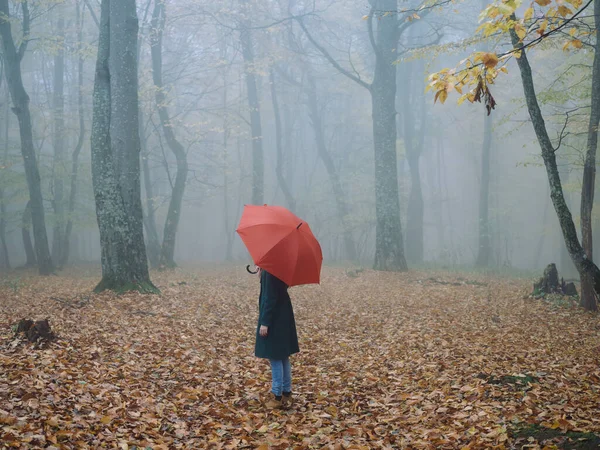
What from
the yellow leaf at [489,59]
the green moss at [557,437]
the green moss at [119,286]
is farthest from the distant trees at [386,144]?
the green moss at [557,437]

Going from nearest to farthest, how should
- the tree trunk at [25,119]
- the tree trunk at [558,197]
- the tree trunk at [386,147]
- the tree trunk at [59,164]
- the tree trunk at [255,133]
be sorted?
the tree trunk at [558,197] → the tree trunk at [25,119] → the tree trunk at [386,147] → the tree trunk at [59,164] → the tree trunk at [255,133]

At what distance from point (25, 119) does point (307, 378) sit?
571 inches

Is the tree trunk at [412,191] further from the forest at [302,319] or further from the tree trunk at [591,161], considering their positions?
the tree trunk at [591,161]

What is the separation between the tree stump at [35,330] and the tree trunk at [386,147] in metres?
12.8

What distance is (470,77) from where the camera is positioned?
506cm

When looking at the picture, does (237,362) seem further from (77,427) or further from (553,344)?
(553,344)

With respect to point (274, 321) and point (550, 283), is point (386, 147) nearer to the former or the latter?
point (550, 283)

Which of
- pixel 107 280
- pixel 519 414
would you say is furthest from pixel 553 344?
pixel 107 280

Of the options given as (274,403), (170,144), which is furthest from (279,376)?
(170,144)

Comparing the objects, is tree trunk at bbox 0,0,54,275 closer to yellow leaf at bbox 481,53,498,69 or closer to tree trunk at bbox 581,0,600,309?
yellow leaf at bbox 481,53,498,69

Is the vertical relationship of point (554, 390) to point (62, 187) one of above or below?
below

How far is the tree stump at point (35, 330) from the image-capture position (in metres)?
6.44

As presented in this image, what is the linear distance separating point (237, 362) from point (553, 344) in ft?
16.0

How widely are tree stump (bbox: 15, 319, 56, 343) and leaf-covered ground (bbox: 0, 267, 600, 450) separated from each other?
161 millimetres
